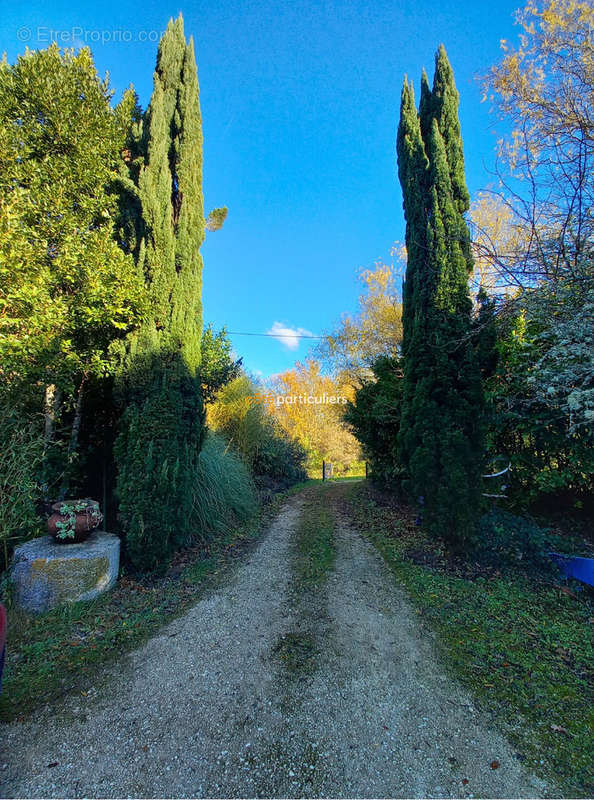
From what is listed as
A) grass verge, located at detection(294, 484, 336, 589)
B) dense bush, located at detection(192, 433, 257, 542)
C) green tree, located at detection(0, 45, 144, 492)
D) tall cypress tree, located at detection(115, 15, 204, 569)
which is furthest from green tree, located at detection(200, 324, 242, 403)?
grass verge, located at detection(294, 484, 336, 589)

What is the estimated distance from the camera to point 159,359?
402 centimetres

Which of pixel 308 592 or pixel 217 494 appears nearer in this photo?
pixel 308 592

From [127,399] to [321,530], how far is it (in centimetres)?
379

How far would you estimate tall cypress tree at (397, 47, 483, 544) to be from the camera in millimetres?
4039

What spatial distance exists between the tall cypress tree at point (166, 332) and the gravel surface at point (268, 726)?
135 centimetres

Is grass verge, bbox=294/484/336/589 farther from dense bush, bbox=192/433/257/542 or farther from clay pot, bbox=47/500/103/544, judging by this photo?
clay pot, bbox=47/500/103/544

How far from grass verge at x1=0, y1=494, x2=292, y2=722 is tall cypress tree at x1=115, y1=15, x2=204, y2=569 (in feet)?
1.30

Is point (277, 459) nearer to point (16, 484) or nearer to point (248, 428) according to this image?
point (248, 428)

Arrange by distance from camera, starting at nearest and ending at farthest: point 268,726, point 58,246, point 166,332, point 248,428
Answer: point 268,726
point 58,246
point 166,332
point 248,428

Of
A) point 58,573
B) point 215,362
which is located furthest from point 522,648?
point 215,362

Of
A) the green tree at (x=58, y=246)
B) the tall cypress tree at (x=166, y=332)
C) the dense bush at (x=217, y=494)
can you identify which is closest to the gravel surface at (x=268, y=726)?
the tall cypress tree at (x=166, y=332)

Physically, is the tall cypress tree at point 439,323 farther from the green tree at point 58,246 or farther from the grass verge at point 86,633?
the green tree at point 58,246

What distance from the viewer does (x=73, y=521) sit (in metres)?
3.43

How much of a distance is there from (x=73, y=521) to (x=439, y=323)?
16.3 ft
